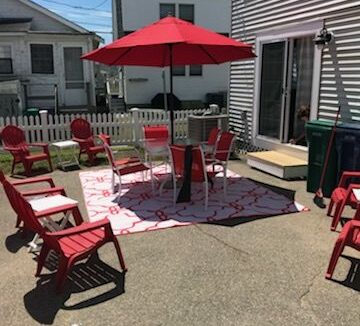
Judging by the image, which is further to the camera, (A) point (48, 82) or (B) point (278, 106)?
(A) point (48, 82)

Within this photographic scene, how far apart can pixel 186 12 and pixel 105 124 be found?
38.1 feet

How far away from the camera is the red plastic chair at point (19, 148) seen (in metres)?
7.50

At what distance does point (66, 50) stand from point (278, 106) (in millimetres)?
13270

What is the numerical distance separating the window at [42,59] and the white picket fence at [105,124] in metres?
8.58

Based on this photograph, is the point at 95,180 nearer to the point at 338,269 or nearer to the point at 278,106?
the point at 278,106

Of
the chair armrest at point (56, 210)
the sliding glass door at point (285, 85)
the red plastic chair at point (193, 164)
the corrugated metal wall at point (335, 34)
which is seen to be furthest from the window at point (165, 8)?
the chair armrest at point (56, 210)

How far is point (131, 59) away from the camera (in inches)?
269

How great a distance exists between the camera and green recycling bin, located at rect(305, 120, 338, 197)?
583 cm

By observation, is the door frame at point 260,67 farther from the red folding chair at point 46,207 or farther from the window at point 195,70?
the window at point 195,70

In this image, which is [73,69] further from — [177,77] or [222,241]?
[222,241]

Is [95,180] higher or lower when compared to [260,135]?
lower

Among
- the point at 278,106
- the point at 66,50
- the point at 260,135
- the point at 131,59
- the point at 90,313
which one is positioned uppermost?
the point at 66,50

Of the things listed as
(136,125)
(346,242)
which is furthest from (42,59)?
(346,242)

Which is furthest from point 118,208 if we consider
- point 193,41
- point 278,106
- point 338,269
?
point 278,106
